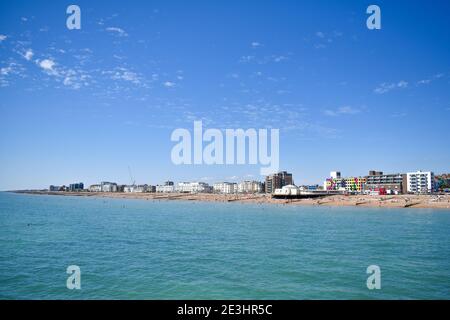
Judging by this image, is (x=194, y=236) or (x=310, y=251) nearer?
(x=310, y=251)

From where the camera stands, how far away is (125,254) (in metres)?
33.9

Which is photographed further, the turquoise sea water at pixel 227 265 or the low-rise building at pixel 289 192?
the low-rise building at pixel 289 192

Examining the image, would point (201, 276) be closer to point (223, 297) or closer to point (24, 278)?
point (223, 297)

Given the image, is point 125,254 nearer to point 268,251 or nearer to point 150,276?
point 150,276

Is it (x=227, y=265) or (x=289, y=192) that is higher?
(x=227, y=265)

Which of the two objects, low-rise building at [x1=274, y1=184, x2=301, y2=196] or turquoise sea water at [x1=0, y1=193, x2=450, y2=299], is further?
low-rise building at [x1=274, y1=184, x2=301, y2=196]

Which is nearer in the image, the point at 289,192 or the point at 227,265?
the point at 227,265

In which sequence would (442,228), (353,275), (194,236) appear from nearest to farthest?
1. (353,275)
2. (194,236)
3. (442,228)

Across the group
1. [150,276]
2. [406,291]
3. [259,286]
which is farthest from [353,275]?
[150,276]

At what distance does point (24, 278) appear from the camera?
83.0ft
